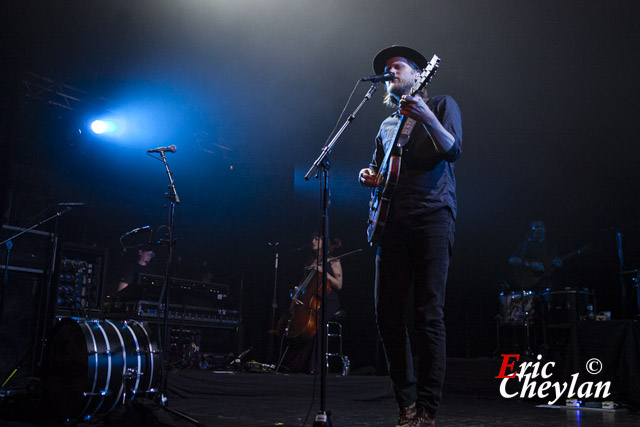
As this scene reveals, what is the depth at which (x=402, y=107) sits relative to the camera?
7.84ft

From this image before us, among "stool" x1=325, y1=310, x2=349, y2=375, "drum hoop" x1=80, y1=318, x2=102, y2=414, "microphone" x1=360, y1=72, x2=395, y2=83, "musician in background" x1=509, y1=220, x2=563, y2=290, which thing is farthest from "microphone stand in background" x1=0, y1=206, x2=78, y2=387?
"musician in background" x1=509, y1=220, x2=563, y2=290

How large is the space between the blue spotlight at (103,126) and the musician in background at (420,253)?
717 cm

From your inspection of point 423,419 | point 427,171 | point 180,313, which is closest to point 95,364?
point 423,419

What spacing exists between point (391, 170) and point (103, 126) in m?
7.37

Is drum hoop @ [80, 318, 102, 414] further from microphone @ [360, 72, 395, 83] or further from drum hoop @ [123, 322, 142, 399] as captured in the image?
microphone @ [360, 72, 395, 83]

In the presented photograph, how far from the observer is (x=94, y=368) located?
314 centimetres

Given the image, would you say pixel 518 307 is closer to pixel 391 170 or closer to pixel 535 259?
pixel 535 259

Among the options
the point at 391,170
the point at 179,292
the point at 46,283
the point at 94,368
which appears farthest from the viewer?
the point at 179,292

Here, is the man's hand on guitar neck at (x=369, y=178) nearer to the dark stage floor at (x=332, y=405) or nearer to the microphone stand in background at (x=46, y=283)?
the dark stage floor at (x=332, y=405)

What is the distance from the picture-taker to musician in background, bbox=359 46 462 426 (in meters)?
2.35

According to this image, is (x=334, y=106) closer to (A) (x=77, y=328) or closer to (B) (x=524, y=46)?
(B) (x=524, y=46)

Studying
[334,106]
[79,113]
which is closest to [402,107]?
[334,106]

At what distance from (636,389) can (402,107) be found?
3287 mm

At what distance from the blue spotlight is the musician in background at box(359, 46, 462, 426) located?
717cm
